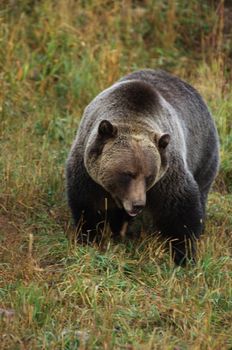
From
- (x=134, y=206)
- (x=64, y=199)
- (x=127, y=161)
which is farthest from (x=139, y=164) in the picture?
(x=64, y=199)

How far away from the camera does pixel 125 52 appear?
10.3 metres

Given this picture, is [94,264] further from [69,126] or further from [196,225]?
[69,126]

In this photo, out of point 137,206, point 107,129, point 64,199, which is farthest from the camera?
point 64,199

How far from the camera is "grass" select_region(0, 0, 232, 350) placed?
488 cm

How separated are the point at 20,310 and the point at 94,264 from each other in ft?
3.25

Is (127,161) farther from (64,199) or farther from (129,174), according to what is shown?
(64,199)

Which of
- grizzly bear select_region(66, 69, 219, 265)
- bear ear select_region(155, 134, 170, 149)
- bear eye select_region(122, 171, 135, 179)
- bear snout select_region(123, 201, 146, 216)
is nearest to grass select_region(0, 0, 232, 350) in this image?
grizzly bear select_region(66, 69, 219, 265)

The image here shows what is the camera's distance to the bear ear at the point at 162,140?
5.73m

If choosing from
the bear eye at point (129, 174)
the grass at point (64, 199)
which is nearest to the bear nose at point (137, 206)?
the bear eye at point (129, 174)

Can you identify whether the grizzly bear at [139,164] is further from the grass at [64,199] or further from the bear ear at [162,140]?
the grass at [64,199]

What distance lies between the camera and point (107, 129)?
568cm

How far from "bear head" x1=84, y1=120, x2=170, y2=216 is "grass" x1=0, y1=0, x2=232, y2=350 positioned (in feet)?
1.66

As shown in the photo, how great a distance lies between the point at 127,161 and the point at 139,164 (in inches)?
3.2

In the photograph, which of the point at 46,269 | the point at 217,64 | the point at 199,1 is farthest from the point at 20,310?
the point at 199,1
